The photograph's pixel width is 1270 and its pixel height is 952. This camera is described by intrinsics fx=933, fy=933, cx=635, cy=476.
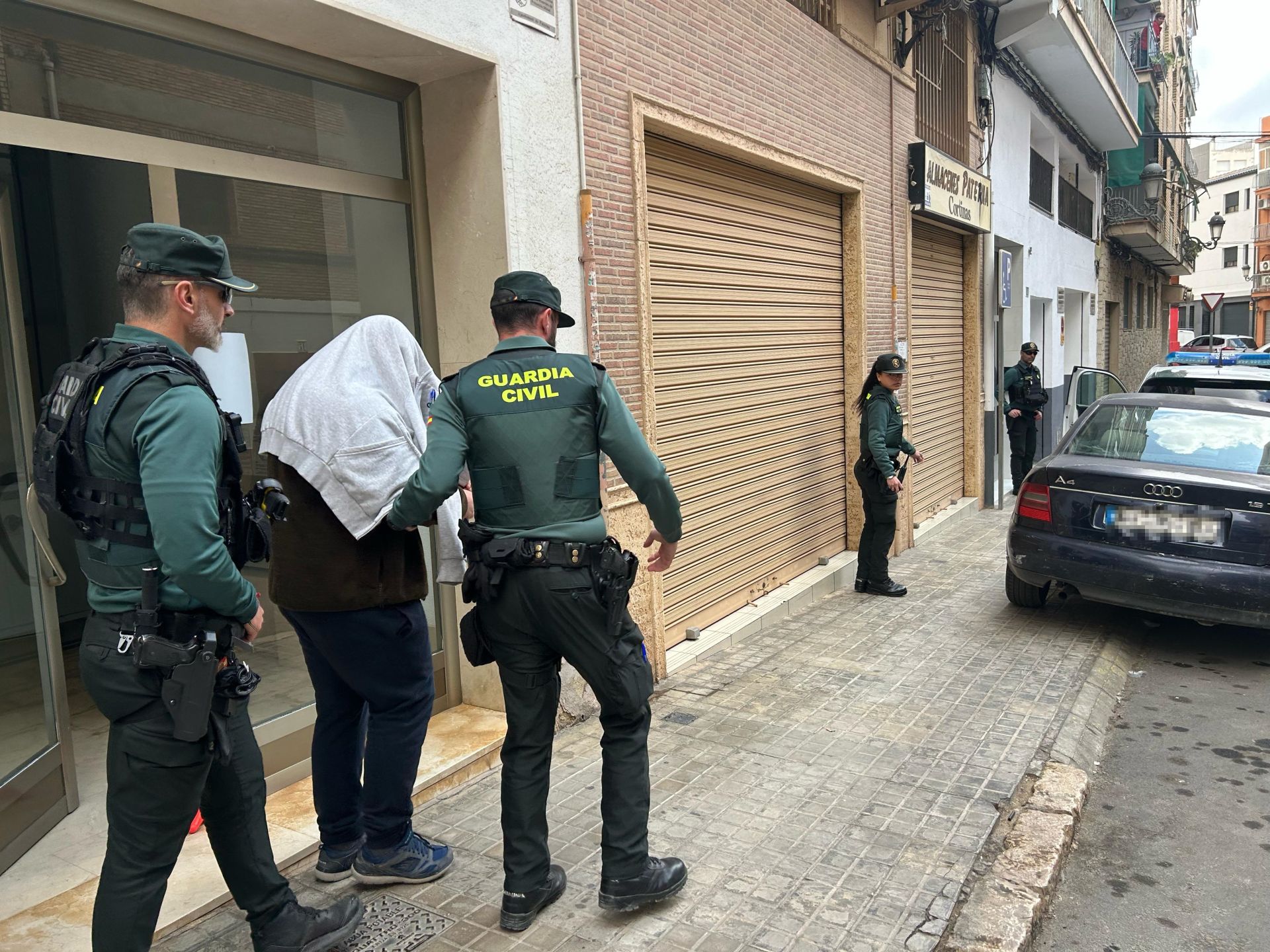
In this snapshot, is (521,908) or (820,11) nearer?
(521,908)

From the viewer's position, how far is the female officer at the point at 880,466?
7.29 meters

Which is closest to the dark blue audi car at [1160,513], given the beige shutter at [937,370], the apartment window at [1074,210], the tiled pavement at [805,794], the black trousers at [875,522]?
the tiled pavement at [805,794]

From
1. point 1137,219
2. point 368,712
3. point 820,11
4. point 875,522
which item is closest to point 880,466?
point 875,522

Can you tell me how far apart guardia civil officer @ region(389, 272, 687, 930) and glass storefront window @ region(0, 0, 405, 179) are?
1.61 m

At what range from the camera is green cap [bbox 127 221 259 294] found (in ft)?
7.58

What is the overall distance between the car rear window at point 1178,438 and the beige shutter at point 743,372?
2.21m

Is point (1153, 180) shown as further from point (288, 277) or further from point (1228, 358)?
point (288, 277)

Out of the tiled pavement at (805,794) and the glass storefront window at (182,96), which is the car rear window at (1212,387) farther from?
the glass storefront window at (182,96)

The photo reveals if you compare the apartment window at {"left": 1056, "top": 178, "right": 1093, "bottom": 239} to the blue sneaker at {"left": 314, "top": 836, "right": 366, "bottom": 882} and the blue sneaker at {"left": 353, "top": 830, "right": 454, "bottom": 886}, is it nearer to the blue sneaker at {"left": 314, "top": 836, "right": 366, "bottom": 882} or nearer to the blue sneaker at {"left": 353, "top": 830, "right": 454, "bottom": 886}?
the blue sneaker at {"left": 353, "top": 830, "right": 454, "bottom": 886}

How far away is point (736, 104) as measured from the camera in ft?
20.9

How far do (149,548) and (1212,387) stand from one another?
8.62 m

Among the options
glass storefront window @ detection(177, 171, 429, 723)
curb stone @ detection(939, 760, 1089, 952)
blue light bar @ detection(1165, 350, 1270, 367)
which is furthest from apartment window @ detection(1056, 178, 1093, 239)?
glass storefront window @ detection(177, 171, 429, 723)

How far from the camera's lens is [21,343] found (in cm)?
348

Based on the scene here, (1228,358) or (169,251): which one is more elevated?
(169,251)
